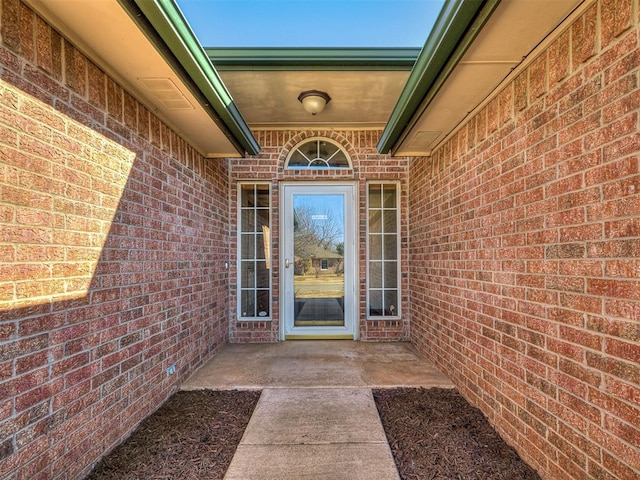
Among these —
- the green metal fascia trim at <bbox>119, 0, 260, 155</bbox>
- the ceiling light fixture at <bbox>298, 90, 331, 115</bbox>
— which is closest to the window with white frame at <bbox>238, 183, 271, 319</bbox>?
the ceiling light fixture at <bbox>298, 90, 331, 115</bbox>

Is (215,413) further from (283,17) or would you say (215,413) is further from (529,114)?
(283,17)

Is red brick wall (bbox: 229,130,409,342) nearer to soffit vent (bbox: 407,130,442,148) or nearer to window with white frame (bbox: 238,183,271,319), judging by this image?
window with white frame (bbox: 238,183,271,319)

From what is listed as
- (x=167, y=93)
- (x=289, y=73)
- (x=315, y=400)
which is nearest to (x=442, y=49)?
(x=289, y=73)

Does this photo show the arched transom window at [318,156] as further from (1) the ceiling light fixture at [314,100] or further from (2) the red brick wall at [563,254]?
(2) the red brick wall at [563,254]

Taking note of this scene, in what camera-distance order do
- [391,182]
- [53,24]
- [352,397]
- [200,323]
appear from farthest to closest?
1. [391,182]
2. [200,323]
3. [352,397]
4. [53,24]

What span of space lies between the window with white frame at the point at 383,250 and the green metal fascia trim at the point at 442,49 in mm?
1938

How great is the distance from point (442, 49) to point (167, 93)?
1939mm

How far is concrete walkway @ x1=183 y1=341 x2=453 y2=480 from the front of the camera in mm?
1913

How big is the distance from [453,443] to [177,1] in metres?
3.26

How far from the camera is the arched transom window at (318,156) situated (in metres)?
4.64

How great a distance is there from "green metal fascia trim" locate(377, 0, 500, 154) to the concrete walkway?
2511mm

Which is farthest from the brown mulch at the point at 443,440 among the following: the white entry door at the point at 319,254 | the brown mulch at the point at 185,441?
the white entry door at the point at 319,254

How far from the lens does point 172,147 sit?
2953 millimetres

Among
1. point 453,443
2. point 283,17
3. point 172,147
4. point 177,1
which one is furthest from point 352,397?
point 283,17
